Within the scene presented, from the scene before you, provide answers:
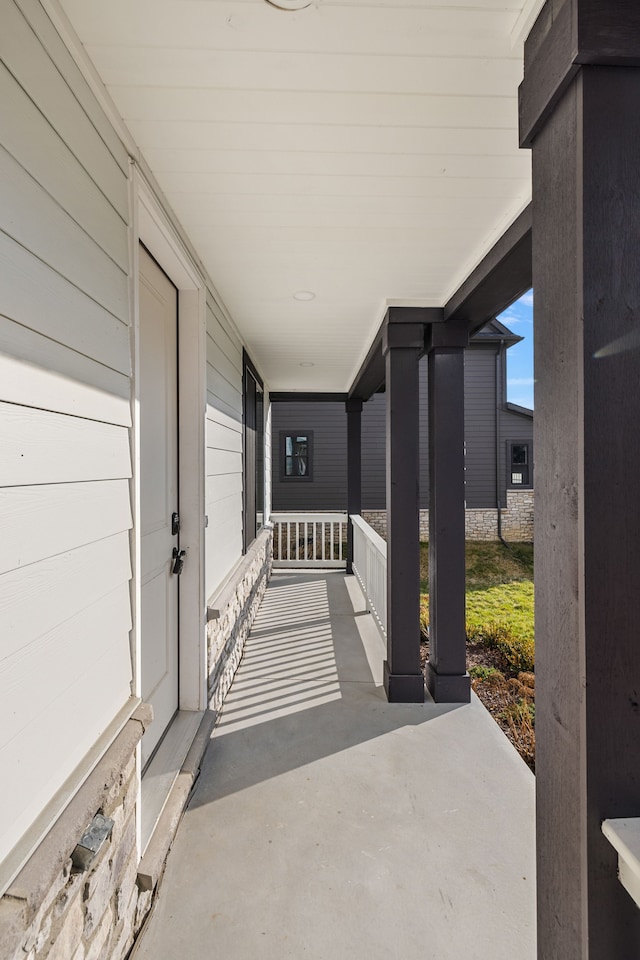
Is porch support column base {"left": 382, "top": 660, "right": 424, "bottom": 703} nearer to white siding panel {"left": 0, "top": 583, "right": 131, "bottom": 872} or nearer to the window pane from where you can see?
white siding panel {"left": 0, "top": 583, "right": 131, "bottom": 872}

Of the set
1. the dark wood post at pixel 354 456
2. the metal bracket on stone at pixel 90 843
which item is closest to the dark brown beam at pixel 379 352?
the dark wood post at pixel 354 456

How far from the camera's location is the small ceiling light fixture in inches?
42.7

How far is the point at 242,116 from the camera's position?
147 cm

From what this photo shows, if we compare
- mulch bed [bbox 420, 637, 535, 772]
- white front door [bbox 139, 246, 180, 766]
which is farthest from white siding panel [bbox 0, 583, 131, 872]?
mulch bed [bbox 420, 637, 535, 772]

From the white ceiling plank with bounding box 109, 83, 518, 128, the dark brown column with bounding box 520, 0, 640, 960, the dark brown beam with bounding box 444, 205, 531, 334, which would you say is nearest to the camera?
the dark brown column with bounding box 520, 0, 640, 960

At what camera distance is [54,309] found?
3.79 feet

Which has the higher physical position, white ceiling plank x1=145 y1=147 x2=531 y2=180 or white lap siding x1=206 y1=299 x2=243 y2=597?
white ceiling plank x1=145 y1=147 x2=531 y2=180

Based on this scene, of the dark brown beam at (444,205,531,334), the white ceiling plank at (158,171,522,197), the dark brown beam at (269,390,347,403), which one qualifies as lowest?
the dark brown beam at (444,205,531,334)

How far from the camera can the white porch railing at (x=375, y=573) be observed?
4.00m

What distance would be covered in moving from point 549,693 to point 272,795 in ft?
5.57

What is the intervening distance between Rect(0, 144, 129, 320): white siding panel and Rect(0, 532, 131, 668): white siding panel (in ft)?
2.28

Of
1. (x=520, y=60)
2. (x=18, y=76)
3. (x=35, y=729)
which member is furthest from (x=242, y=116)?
(x=35, y=729)

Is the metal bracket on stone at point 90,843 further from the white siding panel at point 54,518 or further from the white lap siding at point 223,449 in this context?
the white lap siding at point 223,449

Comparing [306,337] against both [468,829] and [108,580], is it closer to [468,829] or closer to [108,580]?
[108,580]
